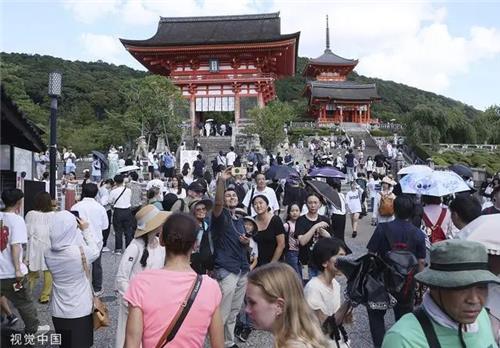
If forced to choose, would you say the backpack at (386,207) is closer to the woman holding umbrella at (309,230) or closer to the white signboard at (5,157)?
the woman holding umbrella at (309,230)

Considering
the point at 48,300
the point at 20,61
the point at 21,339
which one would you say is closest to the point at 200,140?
the point at 48,300

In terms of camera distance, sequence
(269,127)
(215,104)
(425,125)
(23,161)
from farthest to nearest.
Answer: (215,104) < (425,125) < (269,127) < (23,161)

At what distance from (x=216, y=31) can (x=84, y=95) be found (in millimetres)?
28022

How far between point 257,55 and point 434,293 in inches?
1301

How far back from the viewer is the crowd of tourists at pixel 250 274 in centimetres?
179

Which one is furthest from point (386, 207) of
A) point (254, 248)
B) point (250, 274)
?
point (250, 274)

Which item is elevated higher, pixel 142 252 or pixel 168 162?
pixel 168 162

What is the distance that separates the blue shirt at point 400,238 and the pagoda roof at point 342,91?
142ft

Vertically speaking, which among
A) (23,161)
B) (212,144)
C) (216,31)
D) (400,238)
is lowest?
(400,238)

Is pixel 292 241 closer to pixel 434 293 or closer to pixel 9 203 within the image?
pixel 9 203

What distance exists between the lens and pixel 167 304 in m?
2.43

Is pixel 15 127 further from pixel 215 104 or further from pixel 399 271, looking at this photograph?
pixel 215 104

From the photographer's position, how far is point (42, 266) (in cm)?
→ 596

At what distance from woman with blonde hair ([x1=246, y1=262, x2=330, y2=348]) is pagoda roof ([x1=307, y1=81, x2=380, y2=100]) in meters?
45.5
